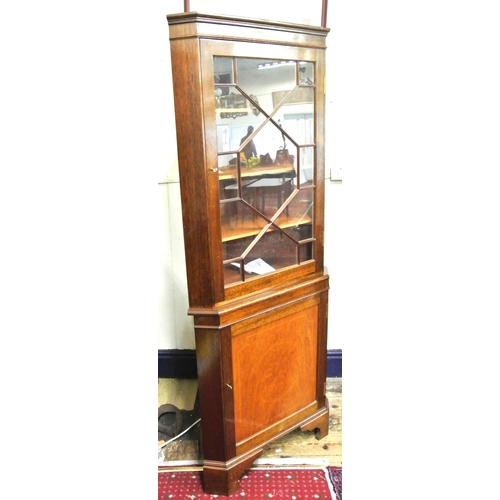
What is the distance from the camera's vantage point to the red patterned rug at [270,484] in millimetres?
1323

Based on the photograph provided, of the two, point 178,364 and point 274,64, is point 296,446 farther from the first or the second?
point 274,64

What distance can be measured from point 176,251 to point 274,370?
781 mm

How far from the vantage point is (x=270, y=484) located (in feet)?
4.49

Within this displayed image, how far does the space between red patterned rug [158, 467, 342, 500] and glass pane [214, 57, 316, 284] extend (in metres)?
0.75

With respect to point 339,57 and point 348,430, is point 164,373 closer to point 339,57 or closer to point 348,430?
point 348,430

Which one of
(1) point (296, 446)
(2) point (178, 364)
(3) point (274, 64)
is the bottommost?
(1) point (296, 446)

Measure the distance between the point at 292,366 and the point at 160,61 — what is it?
1.36 m

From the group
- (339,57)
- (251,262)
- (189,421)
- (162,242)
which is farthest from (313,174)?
(189,421)

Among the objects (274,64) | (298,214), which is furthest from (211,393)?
(274,64)

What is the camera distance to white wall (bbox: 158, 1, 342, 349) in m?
1.72

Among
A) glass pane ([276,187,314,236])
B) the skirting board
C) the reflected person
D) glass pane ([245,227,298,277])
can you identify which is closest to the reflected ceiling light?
the reflected person

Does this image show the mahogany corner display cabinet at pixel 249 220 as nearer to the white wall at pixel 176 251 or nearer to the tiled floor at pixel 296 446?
the tiled floor at pixel 296 446

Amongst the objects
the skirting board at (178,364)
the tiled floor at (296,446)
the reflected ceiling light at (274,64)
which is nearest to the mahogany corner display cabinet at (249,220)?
the reflected ceiling light at (274,64)

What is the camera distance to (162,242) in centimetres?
185
